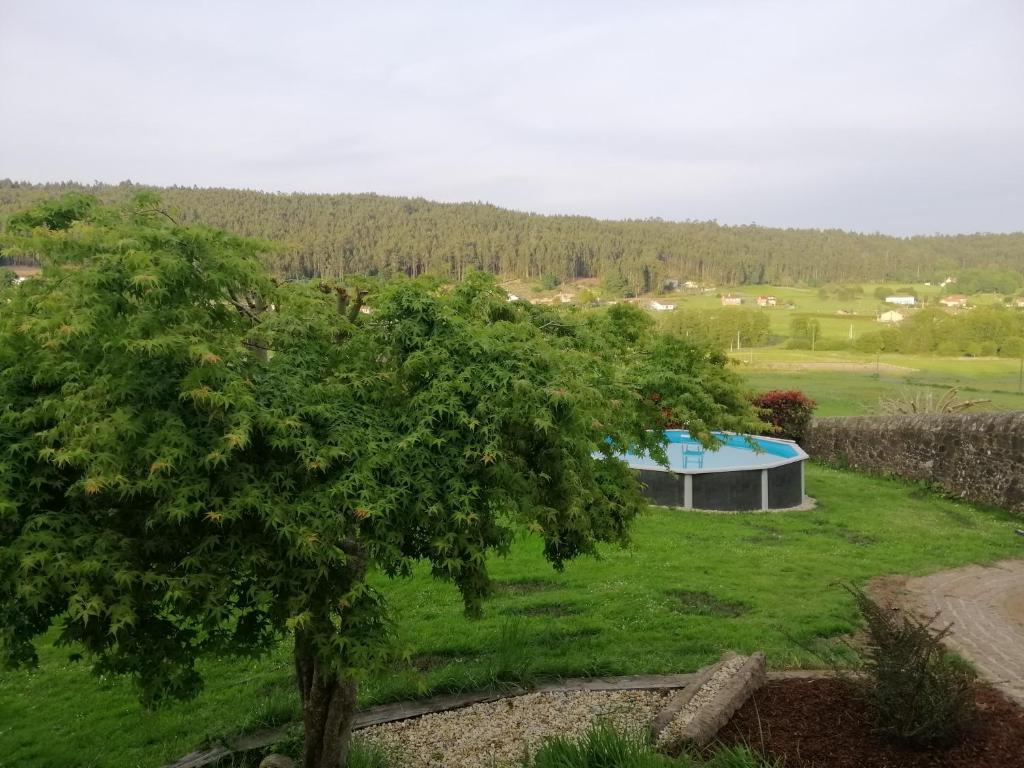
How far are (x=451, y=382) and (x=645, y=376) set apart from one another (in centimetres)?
439

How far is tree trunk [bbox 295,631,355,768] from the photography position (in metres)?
6.27

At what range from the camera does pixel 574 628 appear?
9.73m

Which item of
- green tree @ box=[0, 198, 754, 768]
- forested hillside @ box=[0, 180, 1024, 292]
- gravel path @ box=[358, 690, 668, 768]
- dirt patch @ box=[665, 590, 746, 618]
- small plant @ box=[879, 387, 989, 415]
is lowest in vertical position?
dirt patch @ box=[665, 590, 746, 618]

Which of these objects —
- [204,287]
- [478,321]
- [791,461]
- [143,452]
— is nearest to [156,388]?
[143,452]

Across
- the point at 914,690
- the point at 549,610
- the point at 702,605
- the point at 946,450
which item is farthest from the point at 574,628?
the point at 946,450

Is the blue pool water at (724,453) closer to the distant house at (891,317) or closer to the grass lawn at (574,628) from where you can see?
the grass lawn at (574,628)

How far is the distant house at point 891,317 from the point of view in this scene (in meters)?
70.9

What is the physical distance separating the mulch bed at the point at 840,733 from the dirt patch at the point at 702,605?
3.26 meters

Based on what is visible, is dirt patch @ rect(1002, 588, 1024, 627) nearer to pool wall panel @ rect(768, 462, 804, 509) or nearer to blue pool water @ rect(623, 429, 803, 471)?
Result: pool wall panel @ rect(768, 462, 804, 509)

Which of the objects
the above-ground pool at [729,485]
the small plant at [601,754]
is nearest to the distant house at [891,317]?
the above-ground pool at [729,485]

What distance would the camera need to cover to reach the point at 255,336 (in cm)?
545

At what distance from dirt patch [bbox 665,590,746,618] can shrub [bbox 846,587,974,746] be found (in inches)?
169

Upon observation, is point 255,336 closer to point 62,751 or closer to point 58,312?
point 58,312

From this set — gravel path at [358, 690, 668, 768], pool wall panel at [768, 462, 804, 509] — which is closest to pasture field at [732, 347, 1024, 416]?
pool wall panel at [768, 462, 804, 509]
